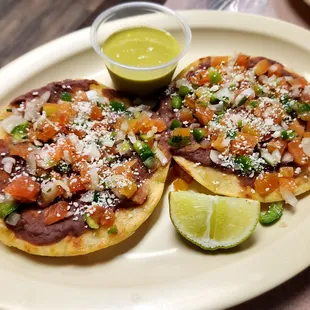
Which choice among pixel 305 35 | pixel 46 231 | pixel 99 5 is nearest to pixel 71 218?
pixel 46 231

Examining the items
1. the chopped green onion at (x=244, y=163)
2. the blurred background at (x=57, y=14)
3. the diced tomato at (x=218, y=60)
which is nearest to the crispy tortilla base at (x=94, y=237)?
the chopped green onion at (x=244, y=163)

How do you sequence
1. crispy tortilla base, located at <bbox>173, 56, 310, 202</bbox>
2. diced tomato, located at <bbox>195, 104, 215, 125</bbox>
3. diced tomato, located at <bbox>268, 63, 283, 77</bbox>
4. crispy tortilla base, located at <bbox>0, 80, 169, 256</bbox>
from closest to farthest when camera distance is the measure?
crispy tortilla base, located at <bbox>0, 80, 169, 256</bbox>
crispy tortilla base, located at <bbox>173, 56, 310, 202</bbox>
diced tomato, located at <bbox>195, 104, 215, 125</bbox>
diced tomato, located at <bbox>268, 63, 283, 77</bbox>

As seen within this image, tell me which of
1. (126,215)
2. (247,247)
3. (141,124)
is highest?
(141,124)

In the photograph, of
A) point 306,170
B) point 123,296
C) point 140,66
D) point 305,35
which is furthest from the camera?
point 305,35

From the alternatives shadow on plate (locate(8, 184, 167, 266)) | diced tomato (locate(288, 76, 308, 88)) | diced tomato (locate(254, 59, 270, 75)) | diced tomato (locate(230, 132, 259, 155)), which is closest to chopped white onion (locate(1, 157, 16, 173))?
shadow on plate (locate(8, 184, 167, 266))

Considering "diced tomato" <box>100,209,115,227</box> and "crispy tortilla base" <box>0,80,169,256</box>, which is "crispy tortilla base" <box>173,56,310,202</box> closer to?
"crispy tortilla base" <box>0,80,169,256</box>

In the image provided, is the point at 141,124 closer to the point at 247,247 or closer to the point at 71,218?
the point at 71,218

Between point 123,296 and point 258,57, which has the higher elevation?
point 258,57
